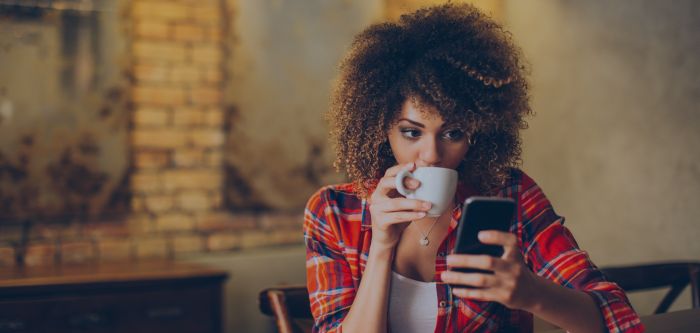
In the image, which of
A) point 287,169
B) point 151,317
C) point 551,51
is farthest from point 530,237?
point 551,51

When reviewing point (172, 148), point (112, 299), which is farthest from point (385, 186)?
point (172, 148)

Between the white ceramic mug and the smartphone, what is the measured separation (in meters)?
0.13

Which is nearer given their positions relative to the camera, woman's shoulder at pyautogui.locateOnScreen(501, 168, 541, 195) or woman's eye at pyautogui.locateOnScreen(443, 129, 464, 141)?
woman's eye at pyautogui.locateOnScreen(443, 129, 464, 141)

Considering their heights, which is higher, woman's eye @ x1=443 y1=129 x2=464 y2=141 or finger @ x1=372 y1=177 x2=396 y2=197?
woman's eye @ x1=443 y1=129 x2=464 y2=141

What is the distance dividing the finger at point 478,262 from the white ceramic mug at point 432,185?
153 millimetres

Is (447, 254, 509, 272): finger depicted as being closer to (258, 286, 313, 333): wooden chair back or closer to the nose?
the nose

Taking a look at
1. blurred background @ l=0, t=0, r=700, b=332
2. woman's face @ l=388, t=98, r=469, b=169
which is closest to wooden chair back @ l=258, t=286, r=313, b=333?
woman's face @ l=388, t=98, r=469, b=169

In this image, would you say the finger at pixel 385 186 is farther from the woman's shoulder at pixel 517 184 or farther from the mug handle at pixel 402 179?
the woman's shoulder at pixel 517 184

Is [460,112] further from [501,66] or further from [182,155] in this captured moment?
[182,155]

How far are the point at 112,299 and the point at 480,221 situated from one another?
5.52 ft

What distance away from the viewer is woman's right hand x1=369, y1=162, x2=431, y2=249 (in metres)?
1.03

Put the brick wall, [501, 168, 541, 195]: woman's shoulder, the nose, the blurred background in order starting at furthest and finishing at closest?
1. the brick wall
2. the blurred background
3. [501, 168, 541, 195]: woman's shoulder
4. the nose

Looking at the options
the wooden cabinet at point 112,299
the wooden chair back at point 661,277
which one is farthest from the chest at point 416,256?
the wooden cabinet at point 112,299

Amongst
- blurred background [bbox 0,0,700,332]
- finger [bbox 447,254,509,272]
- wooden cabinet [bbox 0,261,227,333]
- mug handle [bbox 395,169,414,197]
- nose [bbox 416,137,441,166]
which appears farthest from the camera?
blurred background [bbox 0,0,700,332]
